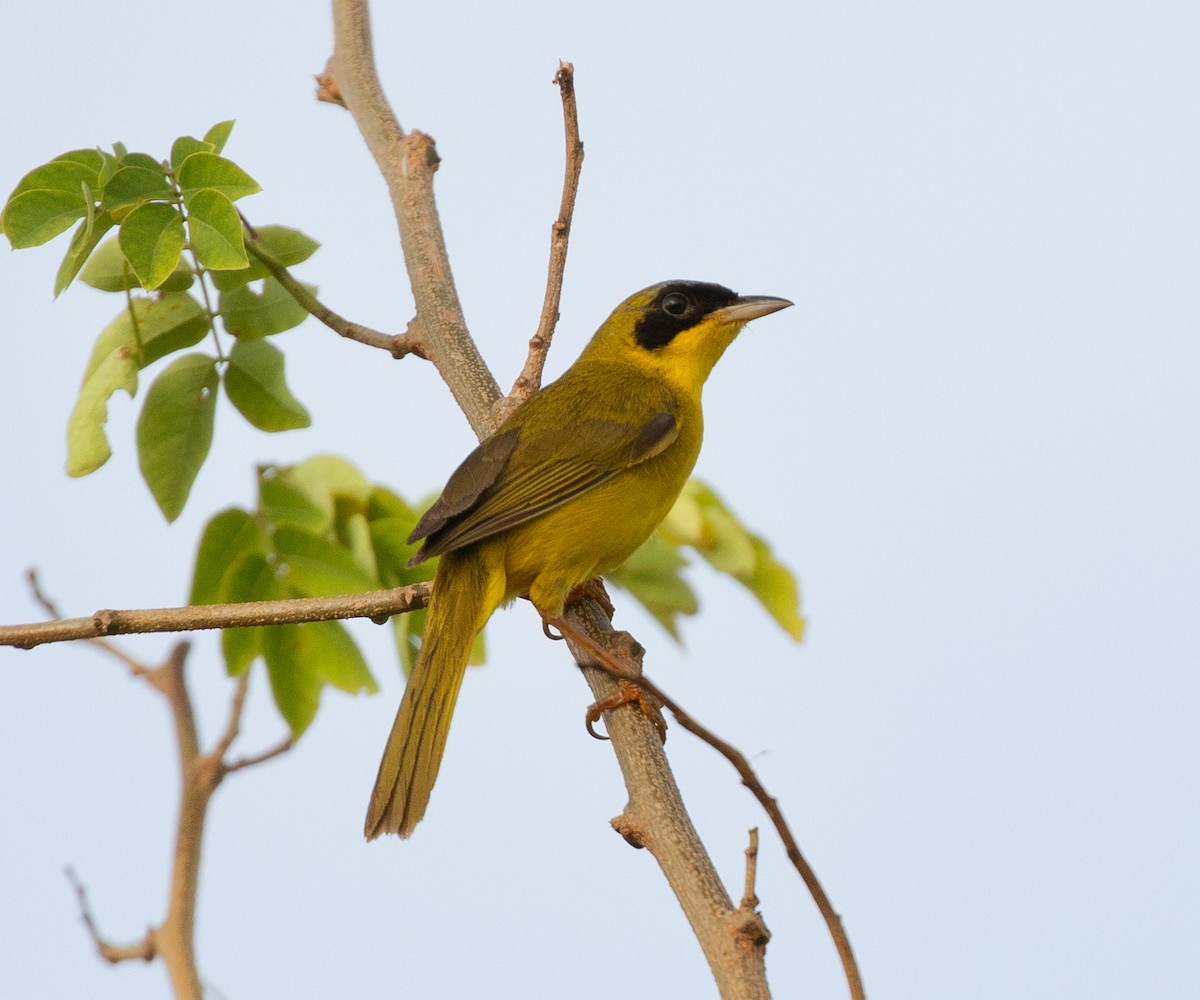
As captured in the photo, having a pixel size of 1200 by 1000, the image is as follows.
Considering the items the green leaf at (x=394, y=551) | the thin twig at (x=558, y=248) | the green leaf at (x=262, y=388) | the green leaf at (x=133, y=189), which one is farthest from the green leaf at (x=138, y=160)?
the green leaf at (x=394, y=551)

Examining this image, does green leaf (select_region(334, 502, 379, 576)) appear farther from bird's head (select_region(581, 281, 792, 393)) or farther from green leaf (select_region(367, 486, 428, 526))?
bird's head (select_region(581, 281, 792, 393))

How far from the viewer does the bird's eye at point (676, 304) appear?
17.0ft

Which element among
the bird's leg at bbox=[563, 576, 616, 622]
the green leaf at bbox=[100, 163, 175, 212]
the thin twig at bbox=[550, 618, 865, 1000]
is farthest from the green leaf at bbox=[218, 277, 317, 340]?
the thin twig at bbox=[550, 618, 865, 1000]

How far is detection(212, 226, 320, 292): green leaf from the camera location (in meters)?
4.08

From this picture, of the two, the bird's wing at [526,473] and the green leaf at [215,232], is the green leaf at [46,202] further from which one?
the bird's wing at [526,473]

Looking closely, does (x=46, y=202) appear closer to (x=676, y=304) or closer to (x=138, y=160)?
(x=138, y=160)

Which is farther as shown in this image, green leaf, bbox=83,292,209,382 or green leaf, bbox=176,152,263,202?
green leaf, bbox=83,292,209,382

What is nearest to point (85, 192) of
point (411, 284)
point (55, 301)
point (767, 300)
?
point (55, 301)

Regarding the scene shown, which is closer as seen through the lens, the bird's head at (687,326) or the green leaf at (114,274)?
the green leaf at (114,274)

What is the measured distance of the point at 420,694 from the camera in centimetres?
382

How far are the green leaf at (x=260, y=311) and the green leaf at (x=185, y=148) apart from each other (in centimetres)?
58

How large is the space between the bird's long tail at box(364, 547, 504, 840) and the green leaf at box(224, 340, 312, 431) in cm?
65

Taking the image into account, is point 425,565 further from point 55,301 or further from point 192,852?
point 55,301

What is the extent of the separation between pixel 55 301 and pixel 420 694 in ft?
4.49
